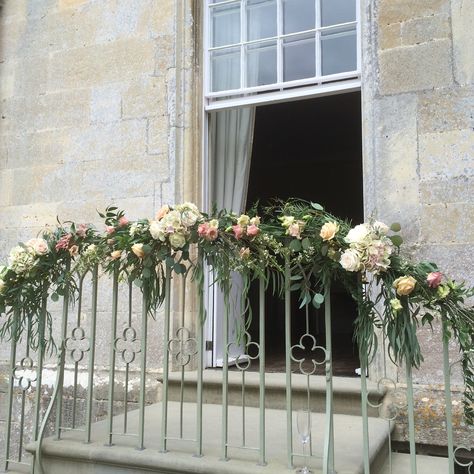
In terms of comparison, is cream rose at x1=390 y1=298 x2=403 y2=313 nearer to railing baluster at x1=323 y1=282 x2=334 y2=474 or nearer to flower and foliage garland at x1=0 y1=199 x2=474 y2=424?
flower and foliage garland at x1=0 y1=199 x2=474 y2=424

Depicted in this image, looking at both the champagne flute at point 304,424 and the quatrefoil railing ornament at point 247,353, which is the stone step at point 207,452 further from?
the quatrefoil railing ornament at point 247,353

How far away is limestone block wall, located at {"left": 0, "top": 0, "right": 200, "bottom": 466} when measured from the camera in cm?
384

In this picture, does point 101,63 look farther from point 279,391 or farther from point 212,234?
point 279,391

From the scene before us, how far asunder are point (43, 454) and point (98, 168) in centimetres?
225

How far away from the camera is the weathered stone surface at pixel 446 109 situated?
10.2 feet

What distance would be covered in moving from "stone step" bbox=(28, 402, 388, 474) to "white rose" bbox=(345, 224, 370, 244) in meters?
0.93

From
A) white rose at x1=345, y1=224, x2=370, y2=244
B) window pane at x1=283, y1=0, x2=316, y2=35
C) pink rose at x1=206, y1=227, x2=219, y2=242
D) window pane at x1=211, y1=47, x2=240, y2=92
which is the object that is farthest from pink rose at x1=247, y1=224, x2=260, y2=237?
window pane at x1=283, y1=0, x2=316, y2=35

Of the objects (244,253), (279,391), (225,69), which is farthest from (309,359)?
(244,253)

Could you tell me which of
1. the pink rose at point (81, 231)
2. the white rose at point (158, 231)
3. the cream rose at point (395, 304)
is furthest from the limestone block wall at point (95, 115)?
the cream rose at point (395, 304)

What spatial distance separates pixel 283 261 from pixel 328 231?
32 cm

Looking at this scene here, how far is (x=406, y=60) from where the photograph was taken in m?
3.29

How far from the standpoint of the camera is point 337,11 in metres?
3.65

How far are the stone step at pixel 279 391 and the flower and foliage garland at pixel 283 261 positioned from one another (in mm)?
864

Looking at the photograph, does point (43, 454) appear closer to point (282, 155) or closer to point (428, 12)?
point (428, 12)
